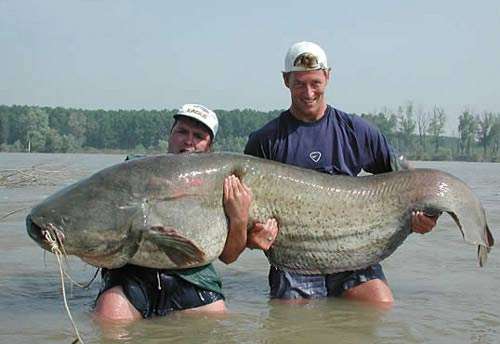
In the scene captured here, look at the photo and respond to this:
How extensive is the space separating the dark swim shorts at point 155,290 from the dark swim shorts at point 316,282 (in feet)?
2.50

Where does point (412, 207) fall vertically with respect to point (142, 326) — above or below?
above

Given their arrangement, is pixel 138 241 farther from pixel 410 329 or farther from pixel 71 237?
pixel 410 329

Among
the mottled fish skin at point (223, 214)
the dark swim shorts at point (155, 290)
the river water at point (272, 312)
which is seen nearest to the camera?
the mottled fish skin at point (223, 214)

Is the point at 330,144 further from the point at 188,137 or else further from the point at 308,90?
the point at 188,137

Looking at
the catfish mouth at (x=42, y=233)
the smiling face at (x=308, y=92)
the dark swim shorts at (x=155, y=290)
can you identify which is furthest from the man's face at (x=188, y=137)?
the catfish mouth at (x=42, y=233)

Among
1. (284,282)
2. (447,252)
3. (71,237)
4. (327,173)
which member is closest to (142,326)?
(71,237)

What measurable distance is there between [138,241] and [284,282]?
160 cm

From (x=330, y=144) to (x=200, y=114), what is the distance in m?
1.05

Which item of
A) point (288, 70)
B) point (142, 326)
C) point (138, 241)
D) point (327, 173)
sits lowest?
point (142, 326)

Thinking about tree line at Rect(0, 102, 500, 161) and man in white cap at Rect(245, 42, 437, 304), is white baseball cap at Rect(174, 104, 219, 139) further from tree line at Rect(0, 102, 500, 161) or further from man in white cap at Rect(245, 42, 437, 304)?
tree line at Rect(0, 102, 500, 161)

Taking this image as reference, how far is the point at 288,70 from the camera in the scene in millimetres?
4930

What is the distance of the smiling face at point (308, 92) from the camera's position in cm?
481

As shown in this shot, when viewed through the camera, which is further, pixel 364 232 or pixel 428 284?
pixel 428 284

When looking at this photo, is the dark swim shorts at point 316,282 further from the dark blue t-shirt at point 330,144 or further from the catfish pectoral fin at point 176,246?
the catfish pectoral fin at point 176,246
